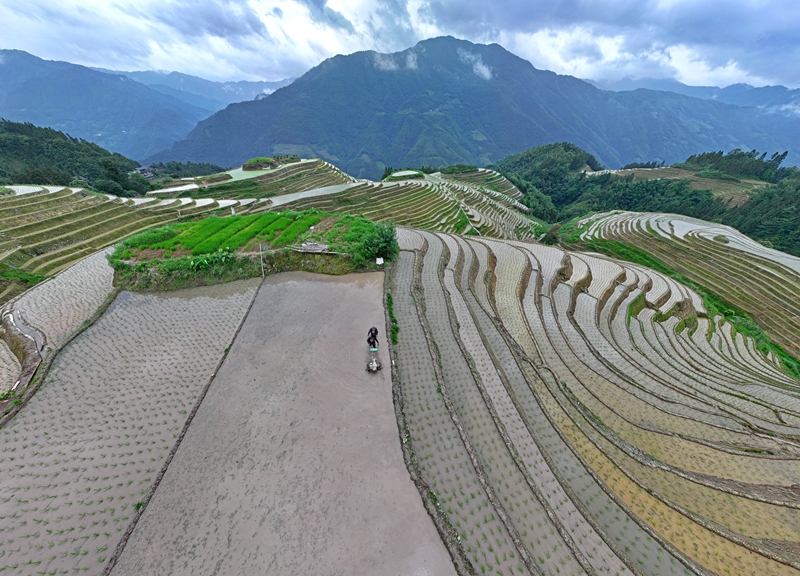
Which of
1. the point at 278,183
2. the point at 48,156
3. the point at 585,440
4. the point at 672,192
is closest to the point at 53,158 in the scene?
the point at 48,156

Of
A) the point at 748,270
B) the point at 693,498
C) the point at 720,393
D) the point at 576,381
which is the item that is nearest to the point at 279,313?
the point at 576,381

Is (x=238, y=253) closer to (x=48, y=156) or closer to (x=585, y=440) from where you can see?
(x=585, y=440)

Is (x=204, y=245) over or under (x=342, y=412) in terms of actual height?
over

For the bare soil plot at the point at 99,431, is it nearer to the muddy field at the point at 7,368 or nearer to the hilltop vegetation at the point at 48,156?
the muddy field at the point at 7,368

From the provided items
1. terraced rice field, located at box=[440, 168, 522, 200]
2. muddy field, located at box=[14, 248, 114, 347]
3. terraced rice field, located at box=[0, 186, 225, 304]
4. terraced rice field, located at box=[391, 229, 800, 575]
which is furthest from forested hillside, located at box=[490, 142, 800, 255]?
terraced rice field, located at box=[0, 186, 225, 304]

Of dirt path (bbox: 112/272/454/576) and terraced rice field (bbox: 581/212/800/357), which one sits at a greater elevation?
dirt path (bbox: 112/272/454/576)

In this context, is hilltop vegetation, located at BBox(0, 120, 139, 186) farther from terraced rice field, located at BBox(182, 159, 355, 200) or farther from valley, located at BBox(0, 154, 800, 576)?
valley, located at BBox(0, 154, 800, 576)

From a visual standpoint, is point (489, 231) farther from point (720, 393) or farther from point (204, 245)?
point (204, 245)
